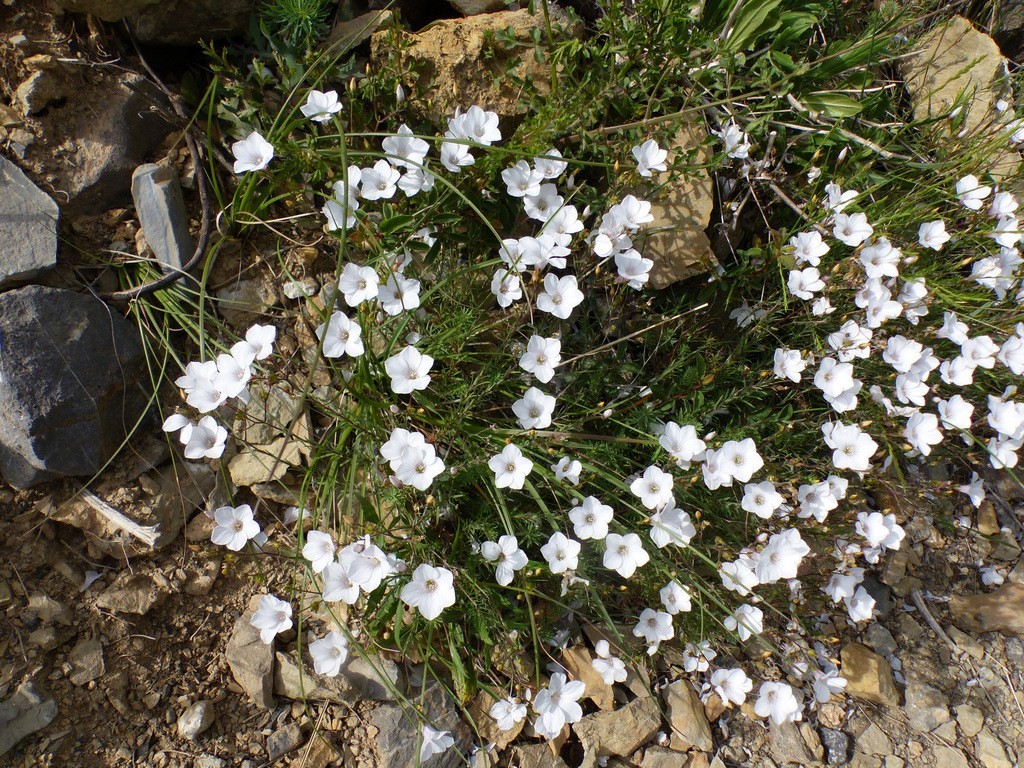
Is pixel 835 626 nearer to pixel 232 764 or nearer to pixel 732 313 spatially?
pixel 732 313

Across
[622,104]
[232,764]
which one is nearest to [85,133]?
[622,104]

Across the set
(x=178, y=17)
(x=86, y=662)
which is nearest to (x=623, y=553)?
(x=86, y=662)

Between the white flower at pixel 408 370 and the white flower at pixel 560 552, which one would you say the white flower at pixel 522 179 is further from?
the white flower at pixel 560 552

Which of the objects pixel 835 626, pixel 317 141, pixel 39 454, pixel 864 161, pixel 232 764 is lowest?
pixel 835 626

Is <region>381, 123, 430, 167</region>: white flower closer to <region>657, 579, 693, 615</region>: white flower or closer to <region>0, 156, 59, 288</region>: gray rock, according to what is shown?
<region>0, 156, 59, 288</region>: gray rock

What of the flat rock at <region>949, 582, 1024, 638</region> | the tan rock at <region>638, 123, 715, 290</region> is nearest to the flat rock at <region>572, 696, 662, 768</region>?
the flat rock at <region>949, 582, 1024, 638</region>
